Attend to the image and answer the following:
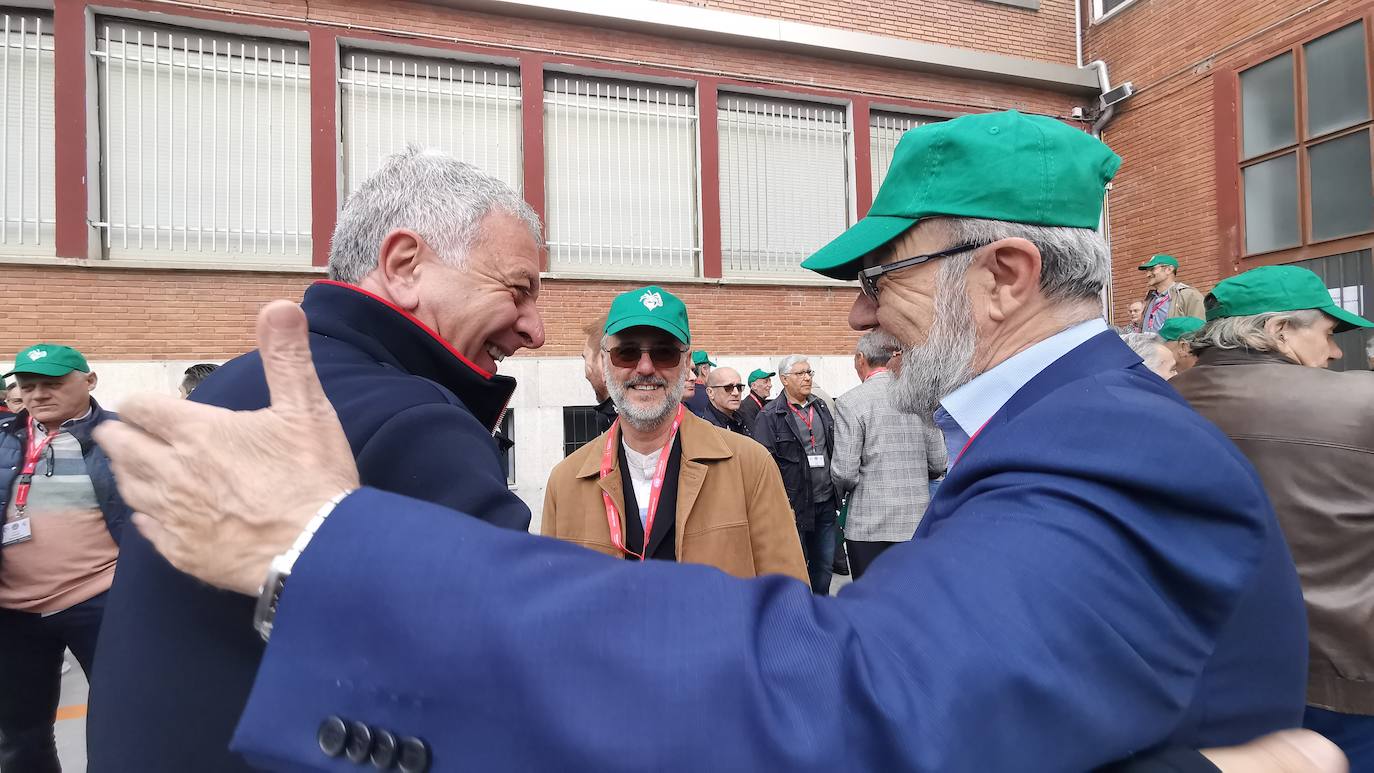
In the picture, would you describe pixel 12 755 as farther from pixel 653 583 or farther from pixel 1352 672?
pixel 1352 672

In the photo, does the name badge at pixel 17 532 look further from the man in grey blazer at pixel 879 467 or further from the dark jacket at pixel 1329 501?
the dark jacket at pixel 1329 501

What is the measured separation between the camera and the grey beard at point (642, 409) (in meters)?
3.22

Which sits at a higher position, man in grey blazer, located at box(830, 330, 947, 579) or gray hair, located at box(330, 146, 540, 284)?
gray hair, located at box(330, 146, 540, 284)

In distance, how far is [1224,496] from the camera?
2.65 feet

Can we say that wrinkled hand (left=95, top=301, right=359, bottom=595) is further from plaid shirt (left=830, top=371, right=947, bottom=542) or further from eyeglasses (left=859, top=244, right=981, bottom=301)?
plaid shirt (left=830, top=371, right=947, bottom=542)

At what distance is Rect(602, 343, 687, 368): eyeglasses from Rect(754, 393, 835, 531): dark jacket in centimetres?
265

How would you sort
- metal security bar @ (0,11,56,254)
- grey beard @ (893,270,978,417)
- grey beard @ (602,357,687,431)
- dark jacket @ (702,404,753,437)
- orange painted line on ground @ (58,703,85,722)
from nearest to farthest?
grey beard @ (893,270,978,417) → grey beard @ (602,357,687,431) → orange painted line on ground @ (58,703,85,722) → dark jacket @ (702,404,753,437) → metal security bar @ (0,11,56,254)

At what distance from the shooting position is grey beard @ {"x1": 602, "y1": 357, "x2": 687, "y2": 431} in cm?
322

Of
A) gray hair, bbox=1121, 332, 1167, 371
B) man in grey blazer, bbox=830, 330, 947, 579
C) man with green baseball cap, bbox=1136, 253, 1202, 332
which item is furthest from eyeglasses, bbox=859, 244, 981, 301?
man with green baseball cap, bbox=1136, 253, 1202, 332

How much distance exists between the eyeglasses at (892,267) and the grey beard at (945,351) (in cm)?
3

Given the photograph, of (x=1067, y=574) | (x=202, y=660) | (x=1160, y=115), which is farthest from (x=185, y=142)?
(x=1160, y=115)

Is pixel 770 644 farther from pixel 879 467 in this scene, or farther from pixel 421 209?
Result: pixel 879 467

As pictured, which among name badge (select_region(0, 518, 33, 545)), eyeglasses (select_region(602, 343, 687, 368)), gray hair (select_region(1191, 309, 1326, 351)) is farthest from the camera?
name badge (select_region(0, 518, 33, 545))

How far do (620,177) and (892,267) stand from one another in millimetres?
9849
